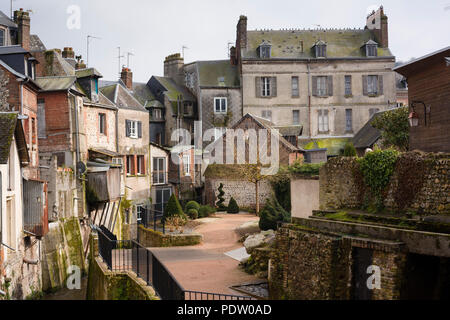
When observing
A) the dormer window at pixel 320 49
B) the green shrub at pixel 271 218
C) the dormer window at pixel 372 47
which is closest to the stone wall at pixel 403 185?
the green shrub at pixel 271 218

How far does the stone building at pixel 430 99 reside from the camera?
1641 centimetres

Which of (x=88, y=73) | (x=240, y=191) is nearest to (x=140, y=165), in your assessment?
(x=240, y=191)

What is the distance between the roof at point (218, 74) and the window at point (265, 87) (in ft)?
7.75

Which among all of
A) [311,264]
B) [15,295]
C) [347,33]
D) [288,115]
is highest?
[347,33]

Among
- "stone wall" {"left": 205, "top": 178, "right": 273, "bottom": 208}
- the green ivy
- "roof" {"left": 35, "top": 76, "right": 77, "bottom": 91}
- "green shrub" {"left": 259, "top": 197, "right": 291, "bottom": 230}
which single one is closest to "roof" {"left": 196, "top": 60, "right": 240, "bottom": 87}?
"stone wall" {"left": 205, "top": 178, "right": 273, "bottom": 208}

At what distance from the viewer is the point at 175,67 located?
48562 millimetres

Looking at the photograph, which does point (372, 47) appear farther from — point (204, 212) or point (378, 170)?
point (378, 170)

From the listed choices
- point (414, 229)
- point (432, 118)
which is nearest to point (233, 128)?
point (432, 118)

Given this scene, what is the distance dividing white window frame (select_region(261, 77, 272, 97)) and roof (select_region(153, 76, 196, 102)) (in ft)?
22.8

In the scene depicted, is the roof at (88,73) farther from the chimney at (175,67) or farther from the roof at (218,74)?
the chimney at (175,67)

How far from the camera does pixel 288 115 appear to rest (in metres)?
43.2

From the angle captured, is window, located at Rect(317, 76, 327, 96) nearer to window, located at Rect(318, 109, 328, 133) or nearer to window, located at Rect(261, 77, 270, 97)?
window, located at Rect(318, 109, 328, 133)
